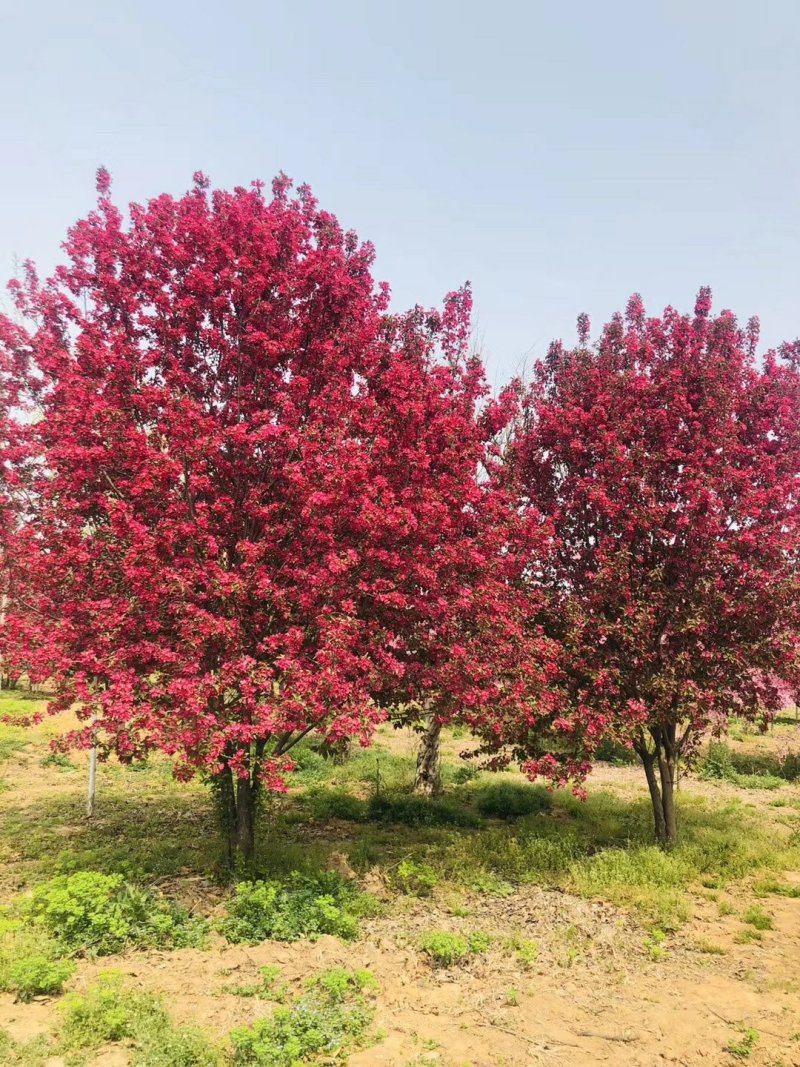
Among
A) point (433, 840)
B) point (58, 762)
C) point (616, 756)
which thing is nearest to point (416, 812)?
point (433, 840)

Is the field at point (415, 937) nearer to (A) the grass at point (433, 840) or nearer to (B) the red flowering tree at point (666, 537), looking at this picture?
(A) the grass at point (433, 840)

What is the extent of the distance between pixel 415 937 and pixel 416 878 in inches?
76.8

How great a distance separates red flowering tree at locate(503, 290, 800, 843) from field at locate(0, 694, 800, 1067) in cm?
189

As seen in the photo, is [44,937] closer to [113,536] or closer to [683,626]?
[113,536]

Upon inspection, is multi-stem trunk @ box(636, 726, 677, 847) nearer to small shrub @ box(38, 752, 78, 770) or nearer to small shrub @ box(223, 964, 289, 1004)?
small shrub @ box(223, 964, 289, 1004)

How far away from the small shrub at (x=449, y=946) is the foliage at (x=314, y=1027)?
1.10 m

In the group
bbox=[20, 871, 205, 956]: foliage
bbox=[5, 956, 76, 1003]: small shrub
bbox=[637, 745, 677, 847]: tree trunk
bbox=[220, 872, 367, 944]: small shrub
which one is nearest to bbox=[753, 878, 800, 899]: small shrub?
bbox=[637, 745, 677, 847]: tree trunk

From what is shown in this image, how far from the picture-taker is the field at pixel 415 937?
602 cm

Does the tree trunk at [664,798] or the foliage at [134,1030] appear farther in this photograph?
the tree trunk at [664,798]

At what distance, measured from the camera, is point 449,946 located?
769 centimetres

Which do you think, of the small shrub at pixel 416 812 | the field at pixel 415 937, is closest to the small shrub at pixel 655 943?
the field at pixel 415 937

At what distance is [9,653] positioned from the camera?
8125 millimetres

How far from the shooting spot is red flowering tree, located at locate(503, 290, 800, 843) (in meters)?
10.8

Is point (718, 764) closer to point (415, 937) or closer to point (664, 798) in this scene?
point (664, 798)
